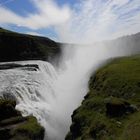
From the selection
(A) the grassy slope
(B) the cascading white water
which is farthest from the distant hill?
(A) the grassy slope

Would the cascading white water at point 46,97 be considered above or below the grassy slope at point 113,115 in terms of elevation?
below

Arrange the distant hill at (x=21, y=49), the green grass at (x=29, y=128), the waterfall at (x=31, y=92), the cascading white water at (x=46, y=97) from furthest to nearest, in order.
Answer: the distant hill at (x=21, y=49)
the waterfall at (x=31, y=92)
the cascading white water at (x=46, y=97)
the green grass at (x=29, y=128)

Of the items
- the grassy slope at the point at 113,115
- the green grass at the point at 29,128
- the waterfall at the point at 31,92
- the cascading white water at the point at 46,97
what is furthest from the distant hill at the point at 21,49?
the green grass at the point at 29,128

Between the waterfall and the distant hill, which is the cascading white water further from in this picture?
the distant hill

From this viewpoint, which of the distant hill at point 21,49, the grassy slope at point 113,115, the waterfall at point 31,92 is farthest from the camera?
the distant hill at point 21,49

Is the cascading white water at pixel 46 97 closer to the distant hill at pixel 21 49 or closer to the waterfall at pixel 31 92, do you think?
the waterfall at pixel 31 92

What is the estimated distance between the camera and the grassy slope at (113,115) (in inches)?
1432

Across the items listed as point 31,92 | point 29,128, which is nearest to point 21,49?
point 31,92

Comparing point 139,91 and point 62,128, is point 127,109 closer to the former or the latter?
point 139,91

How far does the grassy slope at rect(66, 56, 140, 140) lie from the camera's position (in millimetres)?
36375

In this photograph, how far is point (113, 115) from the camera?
40625mm

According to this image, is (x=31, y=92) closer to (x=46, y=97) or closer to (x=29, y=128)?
(x=46, y=97)

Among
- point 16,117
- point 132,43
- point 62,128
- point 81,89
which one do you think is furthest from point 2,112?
point 132,43

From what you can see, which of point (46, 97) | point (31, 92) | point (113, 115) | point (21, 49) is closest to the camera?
point (113, 115)
